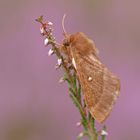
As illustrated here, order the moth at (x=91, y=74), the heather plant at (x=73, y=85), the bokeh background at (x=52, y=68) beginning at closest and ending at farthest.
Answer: the heather plant at (x=73, y=85) → the moth at (x=91, y=74) → the bokeh background at (x=52, y=68)

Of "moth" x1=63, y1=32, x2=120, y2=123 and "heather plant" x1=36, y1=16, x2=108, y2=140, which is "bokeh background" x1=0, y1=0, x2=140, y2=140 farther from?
"heather plant" x1=36, y1=16, x2=108, y2=140

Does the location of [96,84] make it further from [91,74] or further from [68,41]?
[68,41]

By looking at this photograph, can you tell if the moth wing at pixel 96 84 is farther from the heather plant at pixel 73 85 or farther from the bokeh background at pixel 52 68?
the bokeh background at pixel 52 68

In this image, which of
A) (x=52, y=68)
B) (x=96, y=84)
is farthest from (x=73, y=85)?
(x=52, y=68)

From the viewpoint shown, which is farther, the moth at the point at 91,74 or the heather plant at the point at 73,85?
the moth at the point at 91,74

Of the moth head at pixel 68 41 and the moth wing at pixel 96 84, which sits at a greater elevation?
the moth head at pixel 68 41

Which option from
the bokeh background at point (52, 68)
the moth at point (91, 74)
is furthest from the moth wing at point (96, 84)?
the bokeh background at point (52, 68)

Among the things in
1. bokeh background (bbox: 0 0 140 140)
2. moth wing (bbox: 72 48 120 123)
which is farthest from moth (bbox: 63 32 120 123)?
bokeh background (bbox: 0 0 140 140)

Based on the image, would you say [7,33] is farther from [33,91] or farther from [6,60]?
[33,91]
